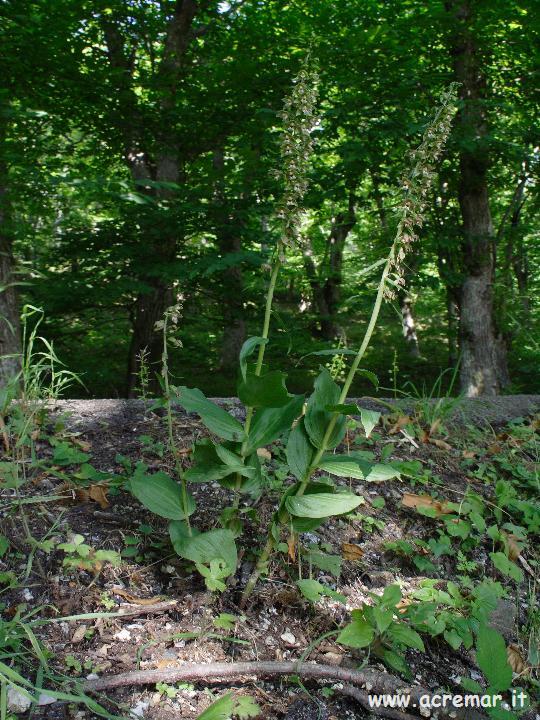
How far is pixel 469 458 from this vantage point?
11.1ft

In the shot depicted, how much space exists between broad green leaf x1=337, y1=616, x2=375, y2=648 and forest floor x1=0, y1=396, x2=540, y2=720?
16cm

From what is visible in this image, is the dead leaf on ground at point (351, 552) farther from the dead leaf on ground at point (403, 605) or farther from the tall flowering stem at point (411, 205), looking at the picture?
the tall flowering stem at point (411, 205)

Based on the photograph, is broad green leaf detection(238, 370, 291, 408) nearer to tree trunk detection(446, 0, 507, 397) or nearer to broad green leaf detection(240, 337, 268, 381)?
broad green leaf detection(240, 337, 268, 381)

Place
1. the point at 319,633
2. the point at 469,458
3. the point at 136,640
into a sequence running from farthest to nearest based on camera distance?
the point at 469,458
the point at 319,633
the point at 136,640

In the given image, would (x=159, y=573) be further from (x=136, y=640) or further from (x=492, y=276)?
(x=492, y=276)

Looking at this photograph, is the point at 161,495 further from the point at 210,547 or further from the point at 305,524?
the point at 305,524

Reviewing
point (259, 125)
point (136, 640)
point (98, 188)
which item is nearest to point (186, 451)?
point (136, 640)

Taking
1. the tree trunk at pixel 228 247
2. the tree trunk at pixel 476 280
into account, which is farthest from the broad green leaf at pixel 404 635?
the tree trunk at pixel 476 280

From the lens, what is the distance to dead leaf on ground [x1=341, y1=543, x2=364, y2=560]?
239 cm

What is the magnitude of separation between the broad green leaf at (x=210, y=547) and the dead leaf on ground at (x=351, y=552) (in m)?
0.68

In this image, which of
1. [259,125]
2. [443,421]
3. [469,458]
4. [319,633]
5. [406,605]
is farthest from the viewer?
[259,125]

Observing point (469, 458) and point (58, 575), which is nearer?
point (58, 575)

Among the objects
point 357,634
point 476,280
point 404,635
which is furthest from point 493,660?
point 476,280

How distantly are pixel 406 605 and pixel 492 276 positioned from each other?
22.1 ft
